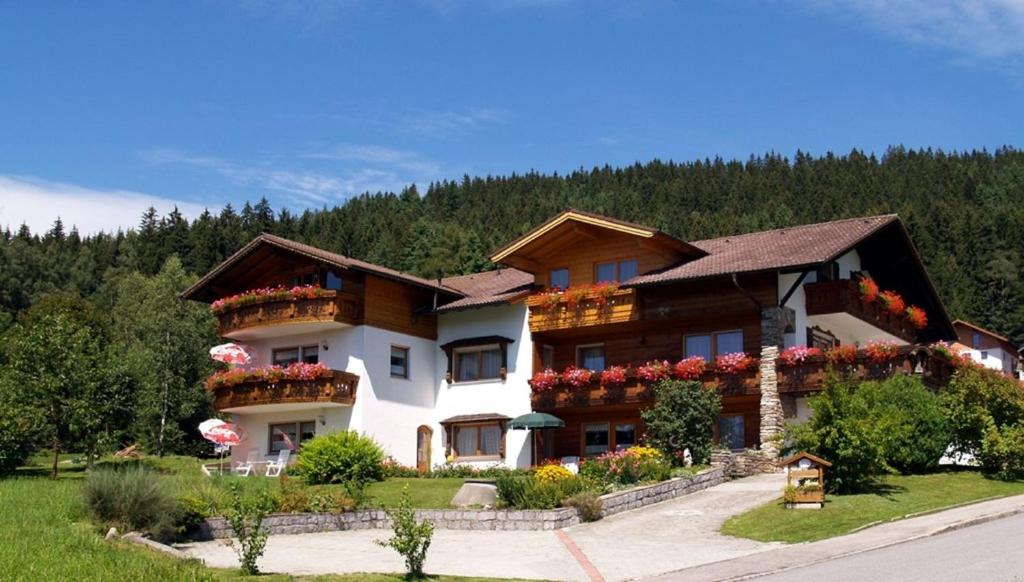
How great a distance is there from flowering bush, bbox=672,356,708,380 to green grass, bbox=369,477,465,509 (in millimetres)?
7434

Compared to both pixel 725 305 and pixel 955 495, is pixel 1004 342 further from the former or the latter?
pixel 955 495

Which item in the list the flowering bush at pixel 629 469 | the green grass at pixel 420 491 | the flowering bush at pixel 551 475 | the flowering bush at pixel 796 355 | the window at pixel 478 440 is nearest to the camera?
the flowering bush at pixel 551 475

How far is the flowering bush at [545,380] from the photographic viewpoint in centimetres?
3728

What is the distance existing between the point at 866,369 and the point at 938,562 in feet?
52.3

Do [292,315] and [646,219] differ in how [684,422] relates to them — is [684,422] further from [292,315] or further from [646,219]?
[646,219]

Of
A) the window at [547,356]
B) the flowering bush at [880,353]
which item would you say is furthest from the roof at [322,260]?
the flowering bush at [880,353]

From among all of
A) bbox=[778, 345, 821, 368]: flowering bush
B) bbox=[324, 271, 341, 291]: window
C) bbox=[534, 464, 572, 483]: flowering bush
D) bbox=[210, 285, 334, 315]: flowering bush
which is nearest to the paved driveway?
bbox=[534, 464, 572, 483]: flowering bush

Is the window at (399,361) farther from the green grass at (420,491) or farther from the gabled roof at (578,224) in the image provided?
the green grass at (420,491)

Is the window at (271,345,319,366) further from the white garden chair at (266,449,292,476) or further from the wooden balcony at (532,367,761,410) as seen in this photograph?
the wooden balcony at (532,367,761,410)

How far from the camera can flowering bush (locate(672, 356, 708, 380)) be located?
34.1 m

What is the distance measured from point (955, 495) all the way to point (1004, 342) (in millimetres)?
64996

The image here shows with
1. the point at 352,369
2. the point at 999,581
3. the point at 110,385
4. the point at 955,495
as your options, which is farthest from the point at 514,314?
the point at 999,581

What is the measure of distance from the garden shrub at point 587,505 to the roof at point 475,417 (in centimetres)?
1317

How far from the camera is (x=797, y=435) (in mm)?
24828
